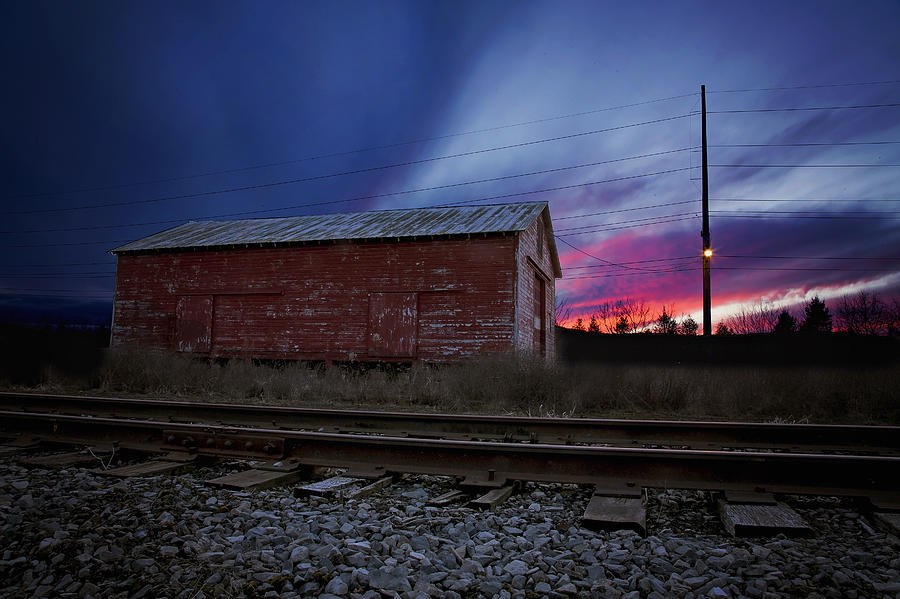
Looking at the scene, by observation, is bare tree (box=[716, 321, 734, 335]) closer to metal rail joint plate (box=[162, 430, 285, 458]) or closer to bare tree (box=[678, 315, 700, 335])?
bare tree (box=[678, 315, 700, 335])

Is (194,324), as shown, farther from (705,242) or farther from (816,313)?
(816,313)

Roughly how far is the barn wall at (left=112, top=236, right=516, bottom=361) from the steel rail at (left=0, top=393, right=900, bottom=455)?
989cm

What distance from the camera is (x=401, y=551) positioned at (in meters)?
2.62

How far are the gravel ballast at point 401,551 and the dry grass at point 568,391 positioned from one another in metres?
5.61

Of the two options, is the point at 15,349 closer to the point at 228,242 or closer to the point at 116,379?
the point at 116,379

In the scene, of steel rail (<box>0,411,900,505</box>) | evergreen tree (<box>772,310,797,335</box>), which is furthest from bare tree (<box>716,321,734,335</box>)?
steel rail (<box>0,411,900,505</box>)

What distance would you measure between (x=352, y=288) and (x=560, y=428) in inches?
507

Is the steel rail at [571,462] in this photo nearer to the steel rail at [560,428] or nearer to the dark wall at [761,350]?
the steel rail at [560,428]

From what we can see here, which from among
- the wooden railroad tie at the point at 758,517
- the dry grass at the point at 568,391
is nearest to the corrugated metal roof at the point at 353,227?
the dry grass at the point at 568,391

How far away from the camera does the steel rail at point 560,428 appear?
5.51 metres

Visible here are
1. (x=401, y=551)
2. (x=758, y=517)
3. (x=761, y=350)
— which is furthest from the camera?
(x=761, y=350)

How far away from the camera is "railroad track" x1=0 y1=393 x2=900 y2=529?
3504 mm

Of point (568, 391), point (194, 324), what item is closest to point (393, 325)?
point (194, 324)

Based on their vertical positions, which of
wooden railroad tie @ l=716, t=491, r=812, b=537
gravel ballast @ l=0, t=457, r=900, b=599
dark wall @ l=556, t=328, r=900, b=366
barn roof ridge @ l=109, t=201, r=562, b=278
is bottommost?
gravel ballast @ l=0, t=457, r=900, b=599
